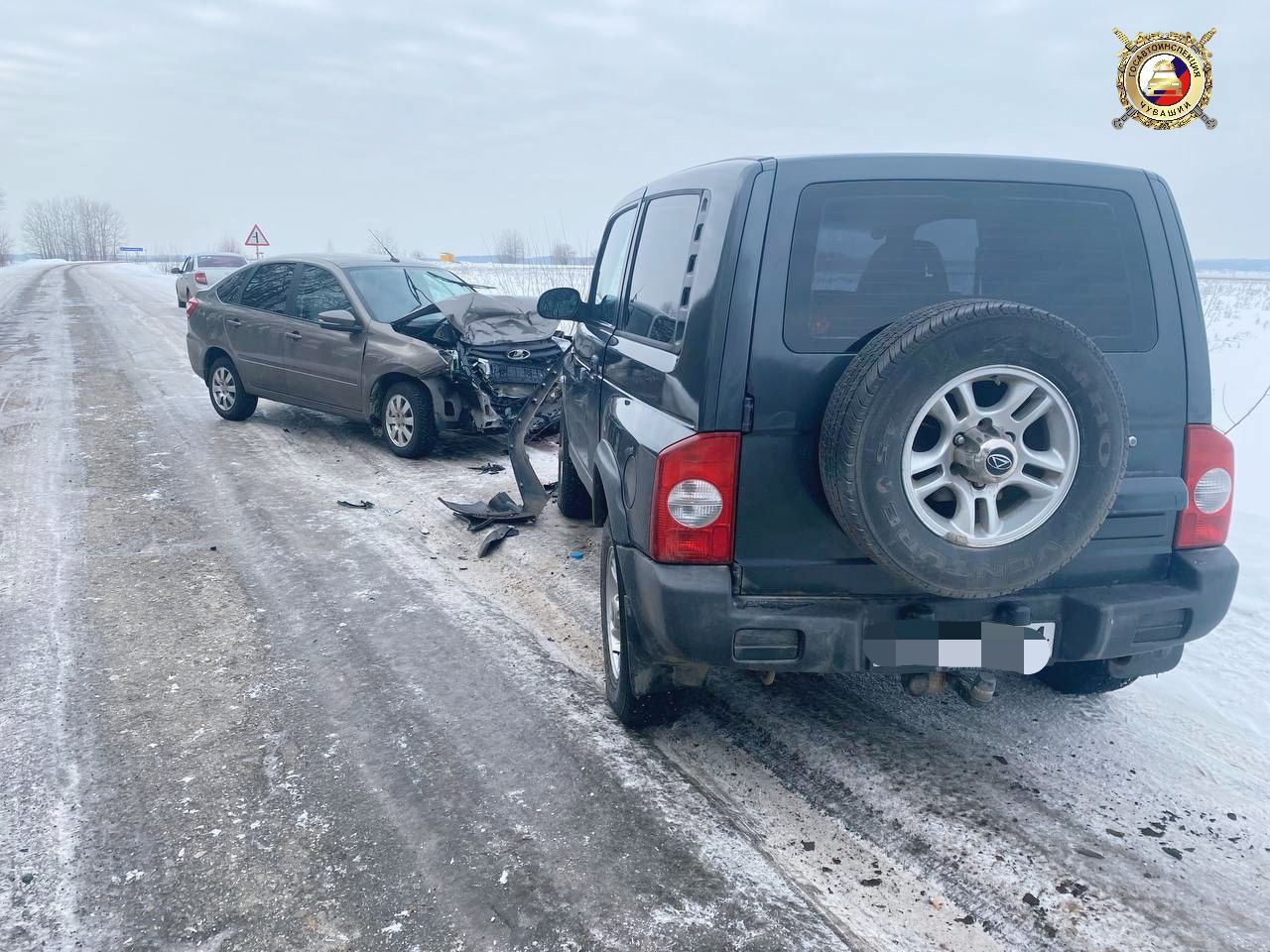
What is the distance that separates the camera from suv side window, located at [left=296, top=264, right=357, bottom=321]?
847 cm

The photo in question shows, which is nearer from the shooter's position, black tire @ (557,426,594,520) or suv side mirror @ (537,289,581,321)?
suv side mirror @ (537,289,581,321)

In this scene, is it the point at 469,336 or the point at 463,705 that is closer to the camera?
the point at 463,705

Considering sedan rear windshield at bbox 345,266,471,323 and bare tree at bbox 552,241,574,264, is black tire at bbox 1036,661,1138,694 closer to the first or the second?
sedan rear windshield at bbox 345,266,471,323

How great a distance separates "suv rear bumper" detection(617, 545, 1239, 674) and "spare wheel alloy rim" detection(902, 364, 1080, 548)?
34 centimetres

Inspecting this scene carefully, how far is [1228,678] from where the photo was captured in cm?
398

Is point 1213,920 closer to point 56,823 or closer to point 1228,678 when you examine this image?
point 1228,678

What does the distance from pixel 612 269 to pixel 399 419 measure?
3864mm

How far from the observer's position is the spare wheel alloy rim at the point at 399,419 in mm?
7935

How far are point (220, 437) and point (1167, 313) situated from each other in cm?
809

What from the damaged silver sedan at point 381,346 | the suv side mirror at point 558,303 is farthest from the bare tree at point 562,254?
the suv side mirror at point 558,303

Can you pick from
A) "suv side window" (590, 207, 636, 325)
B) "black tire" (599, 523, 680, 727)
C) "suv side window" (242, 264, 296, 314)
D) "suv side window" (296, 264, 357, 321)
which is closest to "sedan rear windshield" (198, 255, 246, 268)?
"suv side window" (242, 264, 296, 314)

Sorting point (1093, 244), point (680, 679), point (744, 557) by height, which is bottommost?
point (680, 679)

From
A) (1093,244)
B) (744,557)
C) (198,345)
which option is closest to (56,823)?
(744,557)

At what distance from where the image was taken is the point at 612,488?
11.3ft
